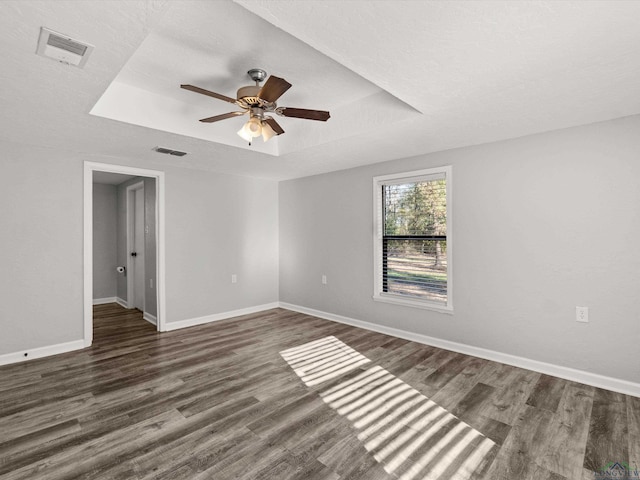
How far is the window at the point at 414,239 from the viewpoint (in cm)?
390

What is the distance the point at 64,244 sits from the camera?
3816 millimetres

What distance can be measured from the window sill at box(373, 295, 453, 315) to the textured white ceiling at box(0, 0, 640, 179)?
1.85 meters

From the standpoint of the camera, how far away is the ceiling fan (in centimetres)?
221

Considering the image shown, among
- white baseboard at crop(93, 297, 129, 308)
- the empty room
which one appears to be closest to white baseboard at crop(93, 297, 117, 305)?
white baseboard at crop(93, 297, 129, 308)

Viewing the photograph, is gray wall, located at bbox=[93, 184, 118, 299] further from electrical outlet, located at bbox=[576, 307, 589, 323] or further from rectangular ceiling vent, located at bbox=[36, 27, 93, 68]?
electrical outlet, located at bbox=[576, 307, 589, 323]

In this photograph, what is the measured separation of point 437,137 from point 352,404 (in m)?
2.64

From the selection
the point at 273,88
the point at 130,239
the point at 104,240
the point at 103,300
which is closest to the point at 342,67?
the point at 273,88

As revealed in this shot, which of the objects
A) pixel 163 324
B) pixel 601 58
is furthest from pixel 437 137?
pixel 163 324

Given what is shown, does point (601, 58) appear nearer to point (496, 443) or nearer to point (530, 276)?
point (530, 276)

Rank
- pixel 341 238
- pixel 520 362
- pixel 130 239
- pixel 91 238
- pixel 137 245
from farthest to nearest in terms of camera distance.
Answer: pixel 130 239 → pixel 137 245 → pixel 341 238 → pixel 91 238 → pixel 520 362

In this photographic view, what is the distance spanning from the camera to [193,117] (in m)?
3.30

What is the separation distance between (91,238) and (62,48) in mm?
2792

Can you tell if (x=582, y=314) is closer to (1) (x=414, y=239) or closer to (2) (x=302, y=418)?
(1) (x=414, y=239)

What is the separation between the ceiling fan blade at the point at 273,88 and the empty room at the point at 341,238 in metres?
0.06
